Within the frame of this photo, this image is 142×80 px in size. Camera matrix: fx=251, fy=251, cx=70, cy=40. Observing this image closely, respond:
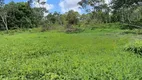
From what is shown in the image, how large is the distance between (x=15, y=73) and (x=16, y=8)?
4748cm

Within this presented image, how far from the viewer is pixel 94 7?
4881cm

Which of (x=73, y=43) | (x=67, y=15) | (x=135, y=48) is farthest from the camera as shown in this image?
(x=67, y=15)

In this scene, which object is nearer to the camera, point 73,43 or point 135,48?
point 135,48

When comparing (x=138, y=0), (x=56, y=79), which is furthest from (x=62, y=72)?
(x=138, y=0)

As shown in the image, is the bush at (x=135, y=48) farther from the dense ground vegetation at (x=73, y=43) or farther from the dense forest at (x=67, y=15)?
the dense forest at (x=67, y=15)

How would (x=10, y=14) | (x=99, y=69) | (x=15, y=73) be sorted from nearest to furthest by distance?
(x=99, y=69), (x=15, y=73), (x=10, y=14)

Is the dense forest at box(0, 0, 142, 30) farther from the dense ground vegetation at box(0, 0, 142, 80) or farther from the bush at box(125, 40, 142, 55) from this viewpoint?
the bush at box(125, 40, 142, 55)

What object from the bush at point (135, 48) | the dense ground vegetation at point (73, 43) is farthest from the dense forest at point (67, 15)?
the bush at point (135, 48)

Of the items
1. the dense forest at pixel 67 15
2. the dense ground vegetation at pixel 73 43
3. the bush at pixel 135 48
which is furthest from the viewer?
the dense forest at pixel 67 15

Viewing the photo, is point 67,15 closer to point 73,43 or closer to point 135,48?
point 73,43

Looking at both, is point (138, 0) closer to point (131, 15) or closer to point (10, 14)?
point (131, 15)

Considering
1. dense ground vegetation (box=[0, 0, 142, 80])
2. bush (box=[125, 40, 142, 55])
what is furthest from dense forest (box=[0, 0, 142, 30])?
bush (box=[125, 40, 142, 55])

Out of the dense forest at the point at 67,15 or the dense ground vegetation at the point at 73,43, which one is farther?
the dense forest at the point at 67,15

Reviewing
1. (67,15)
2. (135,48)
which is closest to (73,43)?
(135,48)
